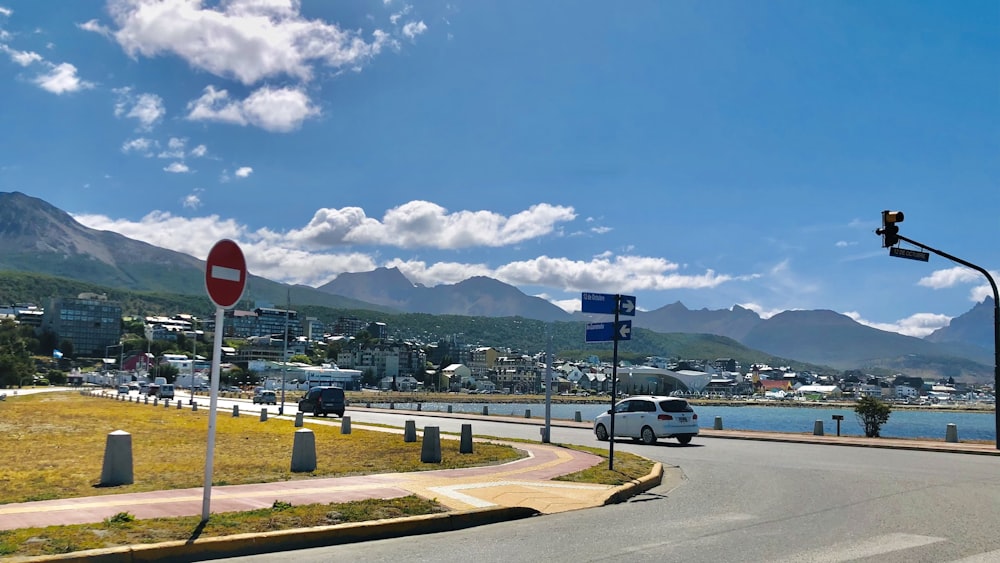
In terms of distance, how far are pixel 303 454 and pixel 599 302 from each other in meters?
7.06

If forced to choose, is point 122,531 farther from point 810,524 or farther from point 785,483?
point 785,483

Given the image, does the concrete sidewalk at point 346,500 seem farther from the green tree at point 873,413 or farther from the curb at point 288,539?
the green tree at point 873,413

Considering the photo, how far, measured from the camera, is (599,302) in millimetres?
16797

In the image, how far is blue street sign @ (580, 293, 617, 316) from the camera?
16.8 metres

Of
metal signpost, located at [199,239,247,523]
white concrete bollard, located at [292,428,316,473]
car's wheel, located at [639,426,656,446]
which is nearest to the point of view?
metal signpost, located at [199,239,247,523]

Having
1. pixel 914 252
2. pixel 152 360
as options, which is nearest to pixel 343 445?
pixel 914 252

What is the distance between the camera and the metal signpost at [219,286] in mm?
→ 9070

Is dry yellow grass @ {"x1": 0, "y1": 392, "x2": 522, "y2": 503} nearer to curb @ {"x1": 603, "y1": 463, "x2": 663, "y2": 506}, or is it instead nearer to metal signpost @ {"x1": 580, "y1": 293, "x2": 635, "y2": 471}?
curb @ {"x1": 603, "y1": 463, "x2": 663, "y2": 506}

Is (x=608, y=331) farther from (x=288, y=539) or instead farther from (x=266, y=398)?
(x=266, y=398)

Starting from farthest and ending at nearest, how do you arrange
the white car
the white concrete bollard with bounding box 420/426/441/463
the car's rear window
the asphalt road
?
the car's rear window
the white car
the white concrete bollard with bounding box 420/426/441/463
the asphalt road

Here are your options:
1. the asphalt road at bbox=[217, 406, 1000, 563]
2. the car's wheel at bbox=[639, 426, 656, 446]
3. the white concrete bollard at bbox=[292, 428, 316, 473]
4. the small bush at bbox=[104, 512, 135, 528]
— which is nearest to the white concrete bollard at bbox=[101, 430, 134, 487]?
the white concrete bollard at bbox=[292, 428, 316, 473]

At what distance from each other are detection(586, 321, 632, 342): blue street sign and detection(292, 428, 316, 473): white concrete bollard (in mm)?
6805

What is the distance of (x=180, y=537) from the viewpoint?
8438mm

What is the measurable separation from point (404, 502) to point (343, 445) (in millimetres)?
11766
